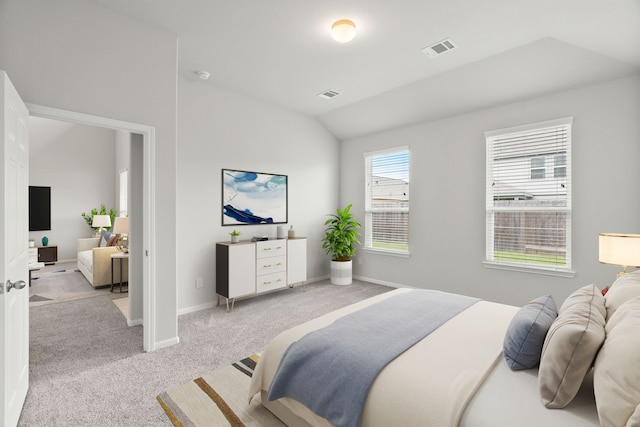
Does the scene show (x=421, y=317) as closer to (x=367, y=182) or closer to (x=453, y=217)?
(x=453, y=217)

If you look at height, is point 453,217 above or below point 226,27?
below

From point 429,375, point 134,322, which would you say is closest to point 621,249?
point 429,375

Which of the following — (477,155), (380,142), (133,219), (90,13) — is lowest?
(133,219)

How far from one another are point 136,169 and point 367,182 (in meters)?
3.54

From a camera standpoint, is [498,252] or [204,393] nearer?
[204,393]

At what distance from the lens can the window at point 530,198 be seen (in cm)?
360

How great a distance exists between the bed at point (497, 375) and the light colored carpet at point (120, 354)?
35.4 inches

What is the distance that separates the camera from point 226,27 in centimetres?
284

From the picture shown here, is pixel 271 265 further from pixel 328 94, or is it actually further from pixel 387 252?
pixel 328 94

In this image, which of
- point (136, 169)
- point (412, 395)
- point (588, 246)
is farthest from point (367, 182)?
point (412, 395)

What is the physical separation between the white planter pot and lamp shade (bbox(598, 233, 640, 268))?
11.1 ft

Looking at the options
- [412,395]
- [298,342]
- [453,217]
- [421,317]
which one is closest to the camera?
[412,395]

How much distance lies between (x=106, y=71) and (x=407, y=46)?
272cm

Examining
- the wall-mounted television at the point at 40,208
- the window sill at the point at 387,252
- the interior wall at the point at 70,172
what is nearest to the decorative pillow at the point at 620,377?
the window sill at the point at 387,252
